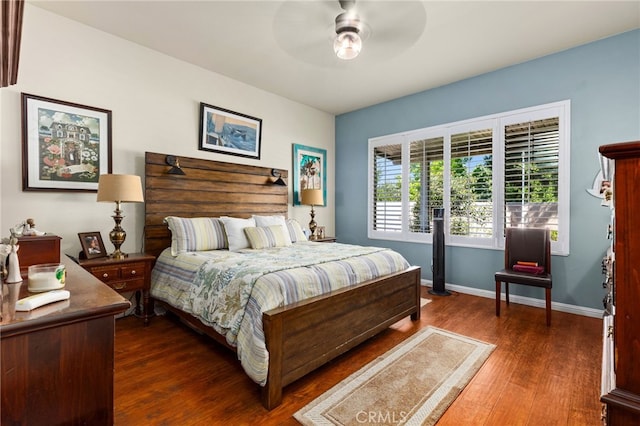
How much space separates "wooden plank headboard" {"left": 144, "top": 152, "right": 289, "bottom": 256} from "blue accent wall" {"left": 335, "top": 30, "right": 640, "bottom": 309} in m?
2.39

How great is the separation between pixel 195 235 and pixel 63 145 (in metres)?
1.42

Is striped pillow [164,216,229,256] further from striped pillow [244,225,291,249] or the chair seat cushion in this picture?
the chair seat cushion

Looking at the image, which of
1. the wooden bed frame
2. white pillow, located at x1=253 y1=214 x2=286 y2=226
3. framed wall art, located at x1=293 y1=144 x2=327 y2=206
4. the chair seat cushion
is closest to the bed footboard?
the wooden bed frame

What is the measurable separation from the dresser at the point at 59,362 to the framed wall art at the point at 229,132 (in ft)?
9.95

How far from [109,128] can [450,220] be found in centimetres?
420

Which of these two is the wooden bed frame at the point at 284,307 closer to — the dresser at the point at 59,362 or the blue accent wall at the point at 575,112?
the dresser at the point at 59,362

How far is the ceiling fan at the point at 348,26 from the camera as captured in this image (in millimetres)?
2572

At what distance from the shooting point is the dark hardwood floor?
5.60 ft

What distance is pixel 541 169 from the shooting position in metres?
3.53

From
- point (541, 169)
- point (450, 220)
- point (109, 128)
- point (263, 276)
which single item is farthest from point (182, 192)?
point (541, 169)

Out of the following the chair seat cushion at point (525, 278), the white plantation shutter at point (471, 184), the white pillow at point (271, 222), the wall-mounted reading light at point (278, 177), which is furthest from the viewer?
the wall-mounted reading light at point (278, 177)

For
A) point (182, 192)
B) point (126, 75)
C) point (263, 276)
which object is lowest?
point (263, 276)

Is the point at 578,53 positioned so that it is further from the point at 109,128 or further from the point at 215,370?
the point at 109,128

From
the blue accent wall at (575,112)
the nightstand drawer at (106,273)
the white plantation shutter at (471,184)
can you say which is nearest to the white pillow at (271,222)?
the nightstand drawer at (106,273)
